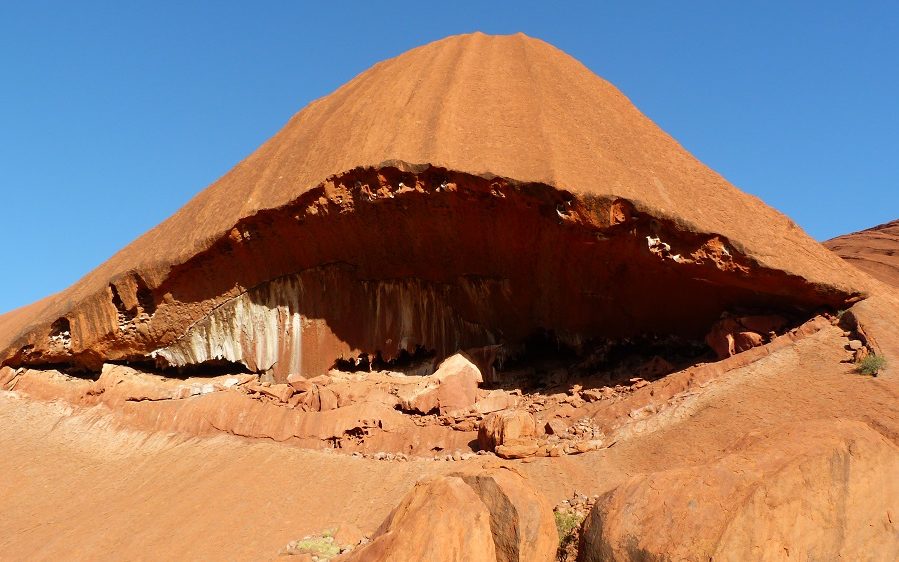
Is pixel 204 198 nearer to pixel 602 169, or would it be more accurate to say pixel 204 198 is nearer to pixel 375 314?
pixel 375 314

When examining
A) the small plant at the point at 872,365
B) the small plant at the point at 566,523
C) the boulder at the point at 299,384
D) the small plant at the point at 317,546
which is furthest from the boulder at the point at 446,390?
the small plant at the point at 872,365

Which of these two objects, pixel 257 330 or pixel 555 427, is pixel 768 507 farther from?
pixel 257 330

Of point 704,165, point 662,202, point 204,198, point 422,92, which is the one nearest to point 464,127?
point 422,92

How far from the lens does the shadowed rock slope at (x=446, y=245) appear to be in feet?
34.6

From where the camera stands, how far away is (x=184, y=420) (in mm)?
12406

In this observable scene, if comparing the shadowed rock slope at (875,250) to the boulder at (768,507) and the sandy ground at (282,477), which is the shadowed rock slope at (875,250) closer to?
the sandy ground at (282,477)

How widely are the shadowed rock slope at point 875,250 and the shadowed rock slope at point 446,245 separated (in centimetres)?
837

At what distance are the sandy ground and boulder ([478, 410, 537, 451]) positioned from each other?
1.75ft

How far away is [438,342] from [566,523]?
5.70 m

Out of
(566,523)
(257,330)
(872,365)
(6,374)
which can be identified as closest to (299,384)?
(257,330)

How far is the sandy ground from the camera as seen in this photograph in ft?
29.5

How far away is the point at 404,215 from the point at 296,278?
2557 millimetres

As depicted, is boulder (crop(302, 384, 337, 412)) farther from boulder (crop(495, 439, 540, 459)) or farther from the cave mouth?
boulder (crop(495, 439, 540, 459))

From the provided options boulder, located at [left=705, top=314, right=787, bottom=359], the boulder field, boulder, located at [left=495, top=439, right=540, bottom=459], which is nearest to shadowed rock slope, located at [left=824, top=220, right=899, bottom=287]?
boulder, located at [left=705, top=314, right=787, bottom=359]
